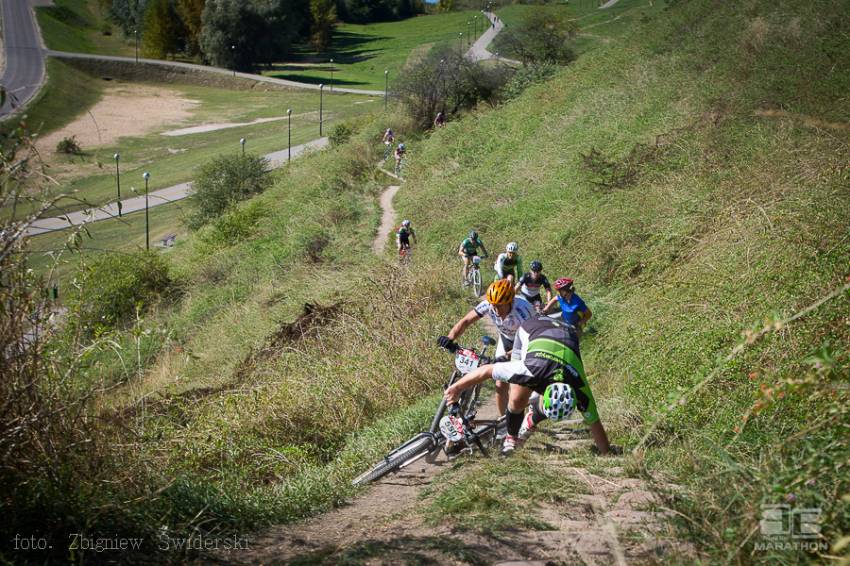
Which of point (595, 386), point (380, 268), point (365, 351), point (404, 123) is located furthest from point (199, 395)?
point (404, 123)

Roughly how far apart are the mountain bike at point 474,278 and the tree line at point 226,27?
3512 inches

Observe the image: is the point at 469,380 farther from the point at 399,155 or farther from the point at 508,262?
the point at 399,155

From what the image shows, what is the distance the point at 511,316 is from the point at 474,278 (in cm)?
827

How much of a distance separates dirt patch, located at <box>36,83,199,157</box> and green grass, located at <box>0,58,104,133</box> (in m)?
0.91

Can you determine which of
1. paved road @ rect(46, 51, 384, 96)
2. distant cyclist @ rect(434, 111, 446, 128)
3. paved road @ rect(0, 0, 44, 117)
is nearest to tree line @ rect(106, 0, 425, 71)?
paved road @ rect(46, 51, 384, 96)

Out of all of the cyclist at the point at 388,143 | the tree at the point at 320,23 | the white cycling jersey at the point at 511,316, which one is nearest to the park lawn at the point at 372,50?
the tree at the point at 320,23

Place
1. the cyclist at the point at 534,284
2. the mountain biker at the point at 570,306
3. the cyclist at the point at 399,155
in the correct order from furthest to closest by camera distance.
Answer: the cyclist at the point at 399,155 → the cyclist at the point at 534,284 → the mountain biker at the point at 570,306

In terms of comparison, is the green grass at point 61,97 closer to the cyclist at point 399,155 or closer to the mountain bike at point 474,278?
the cyclist at point 399,155

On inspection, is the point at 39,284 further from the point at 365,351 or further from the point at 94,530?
the point at 365,351

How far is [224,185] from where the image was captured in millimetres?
41500

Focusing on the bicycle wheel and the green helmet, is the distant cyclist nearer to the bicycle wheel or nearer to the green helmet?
the bicycle wheel

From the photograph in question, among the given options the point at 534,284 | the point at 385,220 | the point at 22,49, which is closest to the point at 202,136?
the point at 22,49

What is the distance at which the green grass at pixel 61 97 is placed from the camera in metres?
64.7

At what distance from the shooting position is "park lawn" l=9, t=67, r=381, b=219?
50.9m
